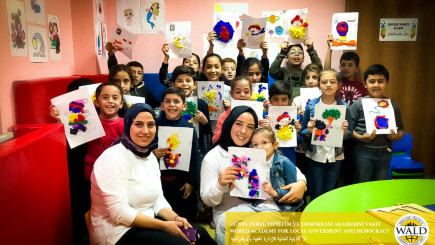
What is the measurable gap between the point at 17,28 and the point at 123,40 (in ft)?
3.86

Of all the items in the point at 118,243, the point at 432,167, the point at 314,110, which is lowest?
the point at 432,167

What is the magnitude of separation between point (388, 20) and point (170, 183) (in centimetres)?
371

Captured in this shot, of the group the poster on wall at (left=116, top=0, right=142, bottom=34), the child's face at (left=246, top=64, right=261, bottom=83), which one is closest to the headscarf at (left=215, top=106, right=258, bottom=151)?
the child's face at (left=246, top=64, right=261, bottom=83)

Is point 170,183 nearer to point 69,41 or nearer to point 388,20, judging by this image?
point 69,41

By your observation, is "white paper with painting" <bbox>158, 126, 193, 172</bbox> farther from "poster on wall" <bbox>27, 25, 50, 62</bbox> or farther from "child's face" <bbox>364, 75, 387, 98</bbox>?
"child's face" <bbox>364, 75, 387, 98</bbox>

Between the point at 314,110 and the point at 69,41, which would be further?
the point at 69,41

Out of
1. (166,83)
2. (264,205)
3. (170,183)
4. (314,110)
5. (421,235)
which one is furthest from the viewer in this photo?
(166,83)

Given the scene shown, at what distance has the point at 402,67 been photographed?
427cm

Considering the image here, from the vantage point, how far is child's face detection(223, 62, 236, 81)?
139 inches

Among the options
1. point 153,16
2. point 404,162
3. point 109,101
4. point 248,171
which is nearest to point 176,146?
point 109,101

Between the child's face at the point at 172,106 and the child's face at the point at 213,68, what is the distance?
2.68 feet

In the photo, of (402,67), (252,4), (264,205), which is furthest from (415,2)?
(264,205)

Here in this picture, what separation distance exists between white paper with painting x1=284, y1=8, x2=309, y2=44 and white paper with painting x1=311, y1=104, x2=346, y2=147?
971 mm

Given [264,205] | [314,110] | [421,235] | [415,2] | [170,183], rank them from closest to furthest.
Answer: [421,235] → [264,205] → [170,183] → [314,110] → [415,2]
